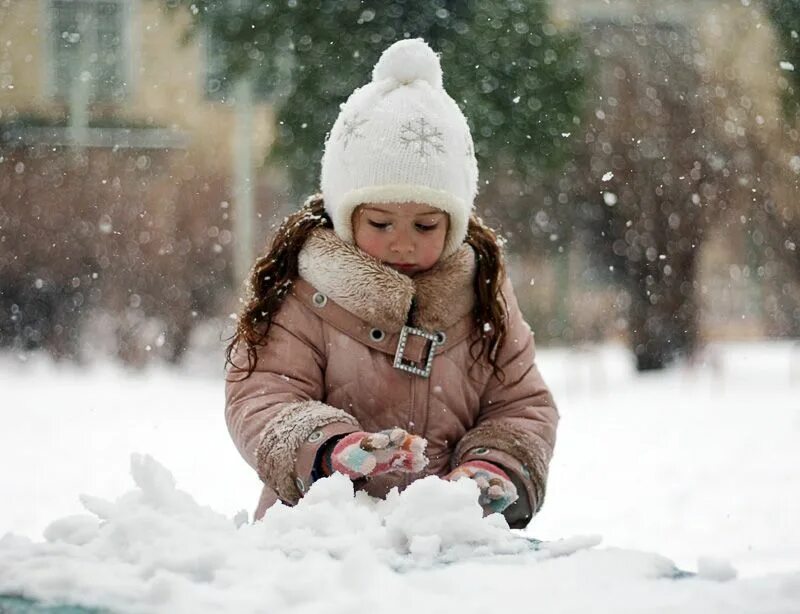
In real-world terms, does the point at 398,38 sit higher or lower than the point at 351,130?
higher

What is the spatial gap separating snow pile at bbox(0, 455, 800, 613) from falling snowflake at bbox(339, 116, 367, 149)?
3.21 feet

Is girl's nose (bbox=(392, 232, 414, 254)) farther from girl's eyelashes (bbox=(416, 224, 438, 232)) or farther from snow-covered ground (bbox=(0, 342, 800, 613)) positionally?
snow-covered ground (bbox=(0, 342, 800, 613))

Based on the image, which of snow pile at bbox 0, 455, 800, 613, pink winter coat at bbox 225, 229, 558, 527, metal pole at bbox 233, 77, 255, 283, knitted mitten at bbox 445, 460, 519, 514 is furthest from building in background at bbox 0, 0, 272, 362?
snow pile at bbox 0, 455, 800, 613

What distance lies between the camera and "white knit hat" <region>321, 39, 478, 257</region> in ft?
7.67

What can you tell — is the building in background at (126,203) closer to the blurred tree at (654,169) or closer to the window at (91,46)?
the window at (91,46)

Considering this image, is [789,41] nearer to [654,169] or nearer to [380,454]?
[654,169]

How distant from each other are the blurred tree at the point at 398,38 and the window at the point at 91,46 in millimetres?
4552

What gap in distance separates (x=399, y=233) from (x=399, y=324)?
179 millimetres

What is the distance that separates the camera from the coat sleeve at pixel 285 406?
6.74 feet

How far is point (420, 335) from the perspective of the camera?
2295 mm

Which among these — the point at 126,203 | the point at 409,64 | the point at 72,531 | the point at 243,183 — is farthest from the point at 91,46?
the point at 72,531

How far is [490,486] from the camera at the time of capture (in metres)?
2.05

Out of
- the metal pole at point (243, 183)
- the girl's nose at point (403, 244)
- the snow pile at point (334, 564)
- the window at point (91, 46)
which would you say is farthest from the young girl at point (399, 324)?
the window at point (91, 46)

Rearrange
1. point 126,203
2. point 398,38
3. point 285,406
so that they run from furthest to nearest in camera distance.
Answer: point 126,203 < point 398,38 < point 285,406
